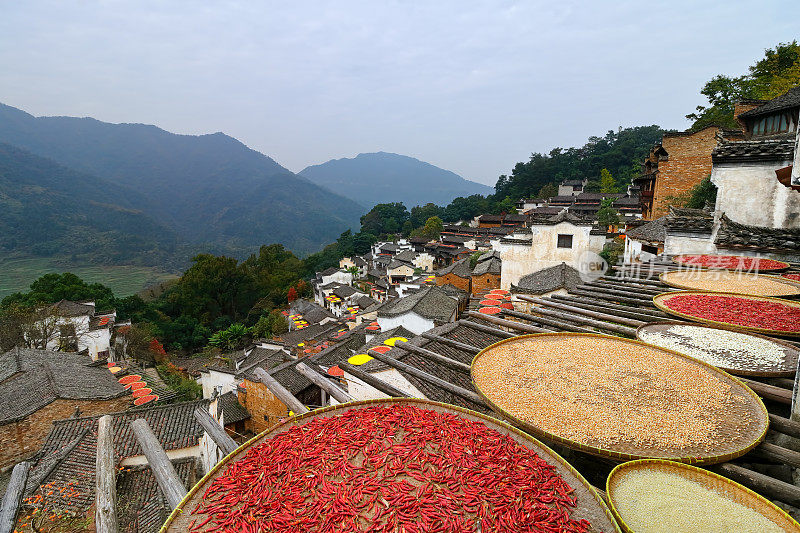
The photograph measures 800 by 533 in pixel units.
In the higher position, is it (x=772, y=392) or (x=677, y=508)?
(x=772, y=392)

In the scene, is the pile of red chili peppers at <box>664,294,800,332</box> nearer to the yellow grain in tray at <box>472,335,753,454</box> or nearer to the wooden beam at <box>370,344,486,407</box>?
the yellow grain in tray at <box>472,335,753,454</box>

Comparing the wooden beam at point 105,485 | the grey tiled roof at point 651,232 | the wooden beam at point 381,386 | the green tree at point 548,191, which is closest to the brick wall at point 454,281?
the grey tiled roof at point 651,232

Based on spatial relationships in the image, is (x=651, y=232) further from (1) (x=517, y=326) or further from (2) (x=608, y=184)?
(2) (x=608, y=184)

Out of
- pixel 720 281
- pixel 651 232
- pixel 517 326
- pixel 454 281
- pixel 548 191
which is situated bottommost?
pixel 454 281

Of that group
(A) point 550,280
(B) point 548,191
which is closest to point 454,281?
(A) point 550,280

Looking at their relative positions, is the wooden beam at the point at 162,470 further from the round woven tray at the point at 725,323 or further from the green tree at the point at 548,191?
the green tree at the point at 548,191
